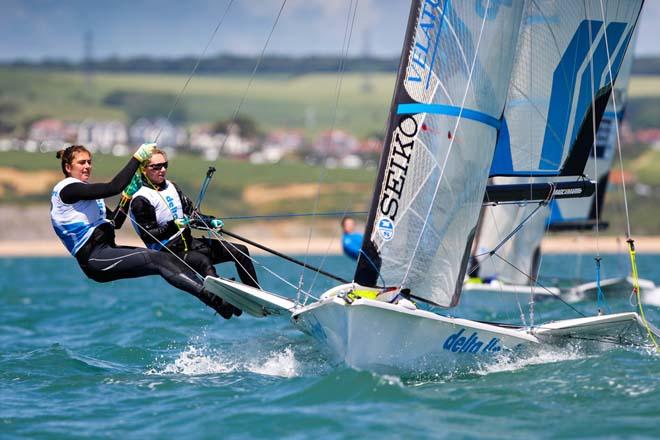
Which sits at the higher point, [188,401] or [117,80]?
[117,80]

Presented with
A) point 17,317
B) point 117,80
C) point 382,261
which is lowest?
point 17,317

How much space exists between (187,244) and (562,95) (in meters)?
3.63

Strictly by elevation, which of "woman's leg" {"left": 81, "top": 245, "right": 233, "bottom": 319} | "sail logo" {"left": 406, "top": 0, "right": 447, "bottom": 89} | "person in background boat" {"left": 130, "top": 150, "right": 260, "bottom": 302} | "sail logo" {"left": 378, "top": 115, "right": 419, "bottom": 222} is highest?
"sail logo" {"left": 406, "top": 0, "right": 447, "bottom": 89}

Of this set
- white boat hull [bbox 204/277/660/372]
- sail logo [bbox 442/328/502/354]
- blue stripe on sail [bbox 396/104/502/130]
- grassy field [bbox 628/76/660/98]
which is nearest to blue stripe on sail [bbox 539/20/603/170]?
blue stripe on sail [bbox 396/104/502/130]

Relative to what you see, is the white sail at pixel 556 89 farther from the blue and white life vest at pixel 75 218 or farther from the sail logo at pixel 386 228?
the blue and white life vest at pixel 75 218

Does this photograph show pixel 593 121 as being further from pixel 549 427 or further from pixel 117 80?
pixel 117 80

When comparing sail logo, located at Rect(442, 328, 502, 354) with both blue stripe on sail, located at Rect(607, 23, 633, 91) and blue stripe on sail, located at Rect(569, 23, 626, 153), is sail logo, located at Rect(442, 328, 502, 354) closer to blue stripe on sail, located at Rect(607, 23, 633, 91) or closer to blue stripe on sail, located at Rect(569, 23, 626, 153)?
blue stripe on sail, located at Rect(569, 23, 626, 153)

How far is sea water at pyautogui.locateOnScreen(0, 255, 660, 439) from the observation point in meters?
5.92

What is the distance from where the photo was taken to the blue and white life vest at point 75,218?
7.30 metres

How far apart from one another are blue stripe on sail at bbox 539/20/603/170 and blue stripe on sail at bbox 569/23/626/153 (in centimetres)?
8

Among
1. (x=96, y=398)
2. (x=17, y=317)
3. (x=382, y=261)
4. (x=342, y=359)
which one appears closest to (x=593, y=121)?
(x=382, y=261)

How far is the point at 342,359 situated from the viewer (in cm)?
693

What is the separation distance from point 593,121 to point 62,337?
5840 millimetres

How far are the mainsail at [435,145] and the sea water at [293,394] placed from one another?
32.6 inches
